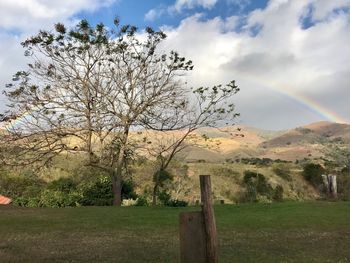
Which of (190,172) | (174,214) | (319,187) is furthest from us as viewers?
(190,172)

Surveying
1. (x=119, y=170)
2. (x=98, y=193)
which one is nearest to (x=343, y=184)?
(x=98, y=193)

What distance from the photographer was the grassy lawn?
34.7ft

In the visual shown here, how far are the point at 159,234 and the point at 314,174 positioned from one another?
1379 inches

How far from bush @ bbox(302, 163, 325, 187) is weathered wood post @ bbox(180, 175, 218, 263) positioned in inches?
1610

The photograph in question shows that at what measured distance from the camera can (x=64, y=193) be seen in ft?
Answer: 88.6

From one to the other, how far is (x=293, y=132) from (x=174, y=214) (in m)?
170

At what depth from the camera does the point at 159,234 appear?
45.8ft

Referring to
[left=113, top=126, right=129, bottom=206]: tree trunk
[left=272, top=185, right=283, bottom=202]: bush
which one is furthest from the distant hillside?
[left=272, top=185, right=283, bottom=202]: bush

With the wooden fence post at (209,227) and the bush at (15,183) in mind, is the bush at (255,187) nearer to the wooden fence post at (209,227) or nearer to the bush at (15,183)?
the bush at (15,183)

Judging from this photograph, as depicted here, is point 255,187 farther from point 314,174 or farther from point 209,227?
point 209,227

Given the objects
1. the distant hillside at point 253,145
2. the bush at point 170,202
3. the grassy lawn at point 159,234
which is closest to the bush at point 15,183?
the bush at point 170,202

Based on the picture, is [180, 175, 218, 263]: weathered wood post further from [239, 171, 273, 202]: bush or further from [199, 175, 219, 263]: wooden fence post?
[239, 171, 273, 202]: bush

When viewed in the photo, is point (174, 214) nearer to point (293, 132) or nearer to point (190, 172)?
point (190, 172)

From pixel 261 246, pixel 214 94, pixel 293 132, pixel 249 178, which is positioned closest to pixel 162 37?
pixel 214 94
